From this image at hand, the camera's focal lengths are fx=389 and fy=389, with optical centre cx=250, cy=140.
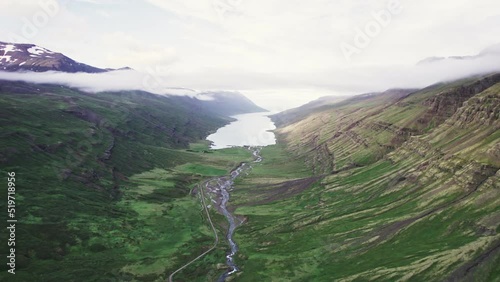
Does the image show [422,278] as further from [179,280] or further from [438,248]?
[179,280]

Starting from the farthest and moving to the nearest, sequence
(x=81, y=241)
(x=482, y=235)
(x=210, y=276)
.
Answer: (x=81, y=241), (x=210, y=276), (x=482, y=235)

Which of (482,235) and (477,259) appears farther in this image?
(482,235)

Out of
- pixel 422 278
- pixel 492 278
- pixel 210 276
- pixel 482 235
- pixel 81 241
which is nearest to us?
pixel 492 278

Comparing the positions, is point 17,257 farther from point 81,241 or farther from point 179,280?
point 179,280

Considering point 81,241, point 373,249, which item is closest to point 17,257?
point 81,241

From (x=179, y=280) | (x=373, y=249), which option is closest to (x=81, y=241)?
(x=179, y=280)

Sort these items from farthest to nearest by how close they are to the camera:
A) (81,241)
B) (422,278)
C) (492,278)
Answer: (81,241), (422,278), (492,278)

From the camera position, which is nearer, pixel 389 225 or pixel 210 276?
pixel 210 276

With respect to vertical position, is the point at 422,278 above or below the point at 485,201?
below

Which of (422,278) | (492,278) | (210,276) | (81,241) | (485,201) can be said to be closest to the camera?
(492,278)
